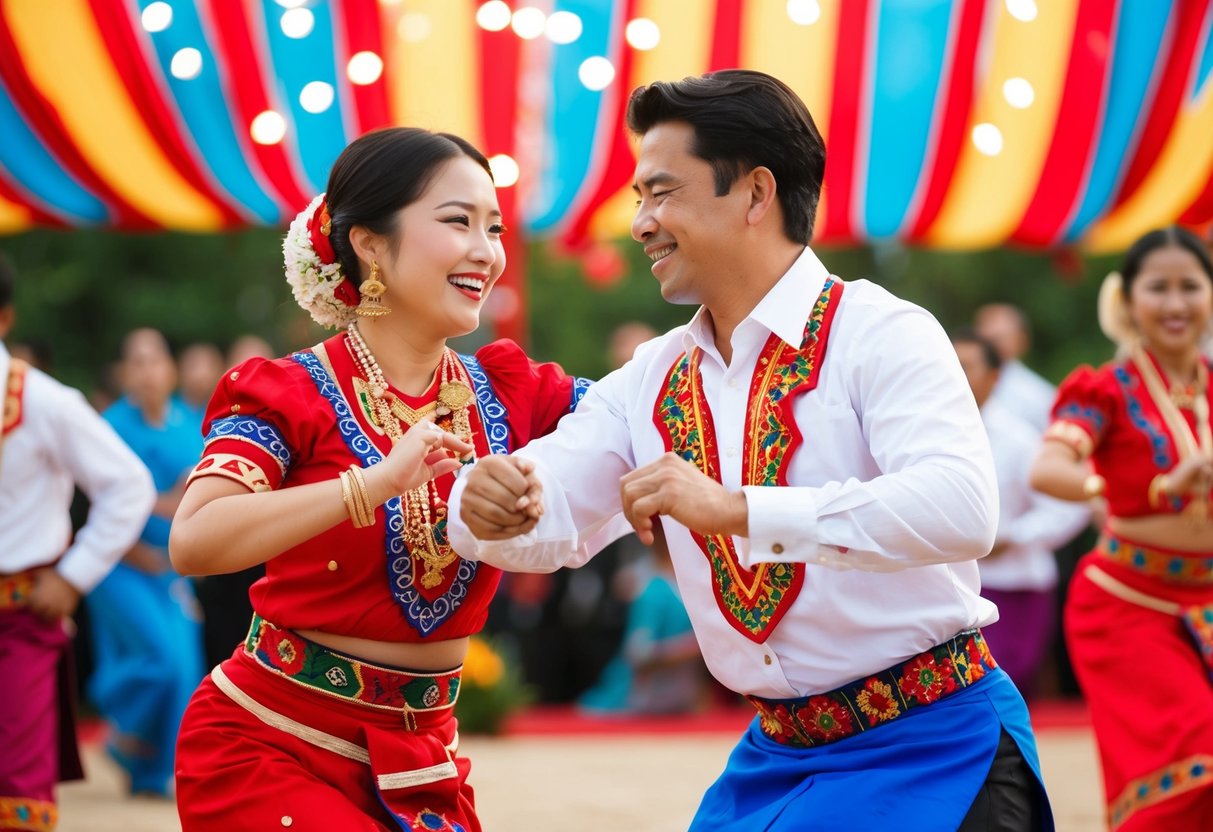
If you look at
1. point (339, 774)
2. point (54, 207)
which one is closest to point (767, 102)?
point (339, 774)

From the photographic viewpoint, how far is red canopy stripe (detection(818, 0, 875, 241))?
24.7 ft

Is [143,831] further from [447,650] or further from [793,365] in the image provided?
[793,365]

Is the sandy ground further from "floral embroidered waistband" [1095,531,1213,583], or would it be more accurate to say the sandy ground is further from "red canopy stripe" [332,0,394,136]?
"red canopy stripe" [332,0,394,136]

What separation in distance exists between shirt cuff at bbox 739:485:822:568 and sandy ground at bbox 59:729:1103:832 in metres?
3.65

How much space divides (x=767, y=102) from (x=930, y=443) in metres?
0.73

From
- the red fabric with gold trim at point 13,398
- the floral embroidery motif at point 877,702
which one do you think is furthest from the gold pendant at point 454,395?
the red fabric with gold trim at point 13,398

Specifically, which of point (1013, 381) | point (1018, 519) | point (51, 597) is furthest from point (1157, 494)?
point (1013, 381)

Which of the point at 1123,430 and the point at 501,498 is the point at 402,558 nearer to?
the point at 501,498

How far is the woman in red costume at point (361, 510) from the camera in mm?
2760

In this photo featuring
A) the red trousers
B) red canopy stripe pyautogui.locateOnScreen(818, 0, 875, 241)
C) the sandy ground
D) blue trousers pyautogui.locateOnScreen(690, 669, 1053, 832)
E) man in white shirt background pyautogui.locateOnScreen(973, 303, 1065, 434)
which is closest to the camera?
blue trousers pyautogui.locateOnScreen(690, 669, 1053, 832)

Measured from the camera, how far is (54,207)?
771 centimetres

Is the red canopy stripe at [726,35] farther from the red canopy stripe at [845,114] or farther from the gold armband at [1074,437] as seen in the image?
the gold armband at [1074,437]

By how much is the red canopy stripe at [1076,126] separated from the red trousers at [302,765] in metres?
5.65

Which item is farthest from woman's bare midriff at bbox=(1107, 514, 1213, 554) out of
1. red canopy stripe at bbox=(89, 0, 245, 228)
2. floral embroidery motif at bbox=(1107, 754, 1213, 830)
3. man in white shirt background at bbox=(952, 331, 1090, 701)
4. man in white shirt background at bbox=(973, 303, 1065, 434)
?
red canopy stripe at bbox=(89, 0, 245, 228)
